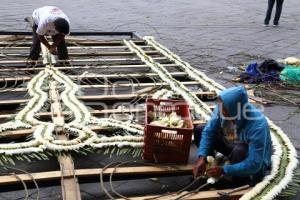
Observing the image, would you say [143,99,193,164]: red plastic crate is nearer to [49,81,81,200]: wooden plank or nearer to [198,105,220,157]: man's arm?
[198,105,220,157]: man's arm

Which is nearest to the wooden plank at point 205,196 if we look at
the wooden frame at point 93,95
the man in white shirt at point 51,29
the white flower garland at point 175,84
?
the wooden frame at point 93,95

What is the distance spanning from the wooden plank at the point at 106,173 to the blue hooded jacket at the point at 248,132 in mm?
392

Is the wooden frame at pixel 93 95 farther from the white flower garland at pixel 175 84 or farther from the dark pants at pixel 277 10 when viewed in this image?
the dark pants at pixel 277 10

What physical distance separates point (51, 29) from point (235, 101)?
10.4 feet

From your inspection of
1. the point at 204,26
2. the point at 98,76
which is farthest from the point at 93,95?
the point at 204,26

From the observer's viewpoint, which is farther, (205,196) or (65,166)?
(65,166)

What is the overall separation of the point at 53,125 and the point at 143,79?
5.92 ft

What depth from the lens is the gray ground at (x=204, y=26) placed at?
640 centimetres

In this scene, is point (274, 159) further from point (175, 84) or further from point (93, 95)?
point (93, 95)

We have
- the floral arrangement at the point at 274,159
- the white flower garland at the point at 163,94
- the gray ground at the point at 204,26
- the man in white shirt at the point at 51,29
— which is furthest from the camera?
the gray ground at the point at 204,26

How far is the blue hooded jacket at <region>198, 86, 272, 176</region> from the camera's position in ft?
9.21

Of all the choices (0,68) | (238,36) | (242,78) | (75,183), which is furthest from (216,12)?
(75,183)

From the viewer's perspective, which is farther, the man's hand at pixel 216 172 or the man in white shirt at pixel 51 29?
the man in white shirt at pixel 51 29

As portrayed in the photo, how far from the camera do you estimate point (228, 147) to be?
3146 mm
